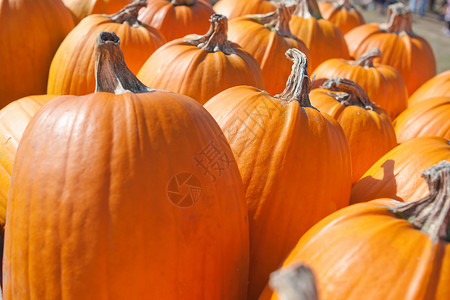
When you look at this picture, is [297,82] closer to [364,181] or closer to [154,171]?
[364,181]

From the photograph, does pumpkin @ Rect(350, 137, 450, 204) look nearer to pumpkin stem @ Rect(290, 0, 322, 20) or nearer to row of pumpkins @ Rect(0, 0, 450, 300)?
row of pumpkins @ Rect(0, 0, 450, 300)

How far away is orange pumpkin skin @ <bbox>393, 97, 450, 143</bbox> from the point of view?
90.8 inches

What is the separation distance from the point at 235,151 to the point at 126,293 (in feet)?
1.96

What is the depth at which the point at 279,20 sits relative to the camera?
2.62 m

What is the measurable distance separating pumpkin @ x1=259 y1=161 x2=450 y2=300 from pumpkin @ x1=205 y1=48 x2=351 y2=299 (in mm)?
316

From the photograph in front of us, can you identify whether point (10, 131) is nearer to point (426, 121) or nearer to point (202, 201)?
point (202, 201)

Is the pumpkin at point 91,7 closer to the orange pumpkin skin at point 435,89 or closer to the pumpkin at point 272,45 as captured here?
the pumpkin at point 272,45

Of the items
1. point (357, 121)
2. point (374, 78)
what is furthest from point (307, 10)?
point (357, 121)

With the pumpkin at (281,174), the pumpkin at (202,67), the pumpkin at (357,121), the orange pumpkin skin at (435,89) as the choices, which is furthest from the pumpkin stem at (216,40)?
the orange pumpkin skin at (435,89)

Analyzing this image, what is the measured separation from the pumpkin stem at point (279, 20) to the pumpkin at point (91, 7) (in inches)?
43.0

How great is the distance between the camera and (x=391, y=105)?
9.05 feet

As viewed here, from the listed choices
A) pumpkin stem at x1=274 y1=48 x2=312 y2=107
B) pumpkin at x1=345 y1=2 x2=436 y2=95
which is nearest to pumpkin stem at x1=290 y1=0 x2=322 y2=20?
pumpkin at x1=345 y1=2 x2=436 y2=95

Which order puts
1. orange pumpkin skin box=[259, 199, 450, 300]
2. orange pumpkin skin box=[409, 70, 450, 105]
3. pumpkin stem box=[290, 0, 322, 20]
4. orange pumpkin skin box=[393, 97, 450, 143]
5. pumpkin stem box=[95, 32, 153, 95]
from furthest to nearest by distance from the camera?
pumpkin stem box=[290, 0, 322, 20]
orange pumpkin skin box=[409, 70, 450, 105]
orange pumpkin skin box=[393, 97, 450, 143]
pumpkin stem box=[95, 32, 153, 95]
orange pumpkin skin box=[259, 199, 450, 300]

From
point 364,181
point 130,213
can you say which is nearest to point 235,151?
point 130,213
